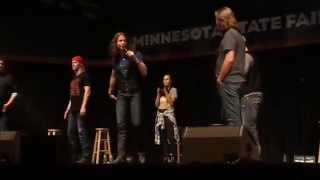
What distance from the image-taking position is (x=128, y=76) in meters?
5.16

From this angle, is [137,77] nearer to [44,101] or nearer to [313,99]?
[313,99]

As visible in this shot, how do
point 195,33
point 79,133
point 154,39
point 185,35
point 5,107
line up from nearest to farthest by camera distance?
point 79,133 < point 5,107 < point 195,33 < point 185,35 < point 154,39

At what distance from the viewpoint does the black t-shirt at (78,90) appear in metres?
6.39

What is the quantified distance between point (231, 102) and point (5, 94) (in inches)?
146

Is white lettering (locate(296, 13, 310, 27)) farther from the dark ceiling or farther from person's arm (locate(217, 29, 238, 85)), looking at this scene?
person's arm (locate(217, 29, 238, 85))

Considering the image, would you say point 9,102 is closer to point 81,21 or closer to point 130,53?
point 130,53

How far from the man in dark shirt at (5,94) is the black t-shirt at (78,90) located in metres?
0.94

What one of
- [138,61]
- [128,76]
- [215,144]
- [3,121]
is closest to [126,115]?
[128,76]

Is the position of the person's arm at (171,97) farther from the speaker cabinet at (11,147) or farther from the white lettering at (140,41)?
the speaker cabinet at (11,147)

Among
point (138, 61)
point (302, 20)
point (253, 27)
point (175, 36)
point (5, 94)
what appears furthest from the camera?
point (175, 36)

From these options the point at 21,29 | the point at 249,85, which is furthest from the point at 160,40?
the point at 249,85

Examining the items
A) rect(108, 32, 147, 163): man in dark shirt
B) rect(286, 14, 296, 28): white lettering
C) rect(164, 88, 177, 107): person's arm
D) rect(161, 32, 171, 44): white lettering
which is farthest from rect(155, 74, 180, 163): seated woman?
rect(108, 32, 147, 163): man in dark shirt

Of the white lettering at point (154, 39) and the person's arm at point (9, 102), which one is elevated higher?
the white lettering at point (154, 39)

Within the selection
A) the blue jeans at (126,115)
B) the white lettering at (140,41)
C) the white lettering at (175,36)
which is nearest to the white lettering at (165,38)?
the white lettering at (175,36)
